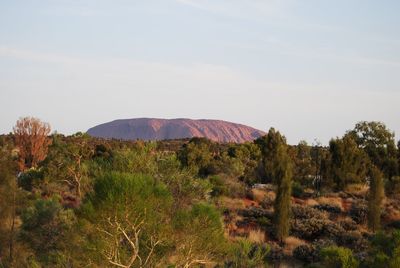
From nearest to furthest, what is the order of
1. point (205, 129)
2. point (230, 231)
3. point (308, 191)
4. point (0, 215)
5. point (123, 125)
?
point (0, 215) < point (230, 231) < point (308, 191) < point (205, 129) < point (123, 125)

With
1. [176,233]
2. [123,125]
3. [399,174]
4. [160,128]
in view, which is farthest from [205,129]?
[176,233]

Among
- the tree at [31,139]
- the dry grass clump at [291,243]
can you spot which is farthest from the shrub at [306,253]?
the tree at [31,139]

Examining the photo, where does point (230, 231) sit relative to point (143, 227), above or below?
below

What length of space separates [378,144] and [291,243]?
21.6 metres

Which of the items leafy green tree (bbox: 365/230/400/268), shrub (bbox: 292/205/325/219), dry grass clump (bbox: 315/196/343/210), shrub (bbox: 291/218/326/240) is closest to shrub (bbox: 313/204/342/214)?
dry grass clump (bbox: 315/196/343/210)

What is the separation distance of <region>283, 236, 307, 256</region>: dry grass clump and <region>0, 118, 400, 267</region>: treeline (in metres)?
0.38

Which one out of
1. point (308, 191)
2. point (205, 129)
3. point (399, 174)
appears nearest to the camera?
point (308, 191)

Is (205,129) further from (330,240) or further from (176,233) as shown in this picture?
(176,233)

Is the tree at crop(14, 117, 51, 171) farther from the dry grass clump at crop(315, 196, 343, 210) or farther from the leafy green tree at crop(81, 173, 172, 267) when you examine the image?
the leafy green tree at crop(81, 173, 172, 267)

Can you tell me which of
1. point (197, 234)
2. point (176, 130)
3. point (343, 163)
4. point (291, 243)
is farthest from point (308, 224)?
point (176, 130)

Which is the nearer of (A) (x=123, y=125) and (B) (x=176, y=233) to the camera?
(B) (x=176, y=233)

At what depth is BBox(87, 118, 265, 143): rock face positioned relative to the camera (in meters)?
165

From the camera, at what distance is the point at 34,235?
17.8m

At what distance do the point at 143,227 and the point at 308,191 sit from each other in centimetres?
2460
